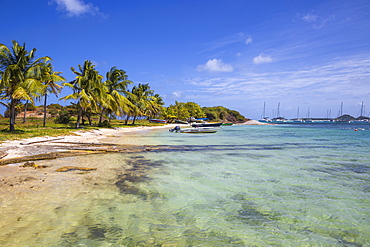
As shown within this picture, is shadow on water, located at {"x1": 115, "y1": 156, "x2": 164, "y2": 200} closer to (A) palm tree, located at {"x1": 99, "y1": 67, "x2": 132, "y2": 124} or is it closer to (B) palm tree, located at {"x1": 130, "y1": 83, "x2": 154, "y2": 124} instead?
(A) palm tree, located at {"x1": 99, "y1": 67, "x2": 132, "y2": 124}

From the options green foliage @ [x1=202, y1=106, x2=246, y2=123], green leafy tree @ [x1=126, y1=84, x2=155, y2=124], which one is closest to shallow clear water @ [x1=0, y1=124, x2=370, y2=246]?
green leafy tree @ [x1=126, y1=84, x2=155, y2=124]

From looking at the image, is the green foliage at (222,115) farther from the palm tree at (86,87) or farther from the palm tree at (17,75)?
the palm tree at (17,75)

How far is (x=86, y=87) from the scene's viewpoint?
91.9 ft

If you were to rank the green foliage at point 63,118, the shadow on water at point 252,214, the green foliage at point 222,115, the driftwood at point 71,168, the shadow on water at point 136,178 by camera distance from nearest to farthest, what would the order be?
the shadow on water at point 252,214 → the shadow on water at point 136,178 → the driftwood at point 71,168 → the green foliage at point 63,118 → the green foliage at point 222,115

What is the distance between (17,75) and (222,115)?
102 metres

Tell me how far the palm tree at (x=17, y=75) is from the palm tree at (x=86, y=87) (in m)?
8.82

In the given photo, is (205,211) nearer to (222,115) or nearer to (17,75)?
(17,75)

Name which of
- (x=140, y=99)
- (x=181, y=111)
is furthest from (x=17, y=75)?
(x=181, y=111)

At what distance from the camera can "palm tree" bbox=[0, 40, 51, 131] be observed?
16.0 meters

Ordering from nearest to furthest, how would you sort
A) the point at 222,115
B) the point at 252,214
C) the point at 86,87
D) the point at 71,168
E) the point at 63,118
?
the point at 252,214, the point at 71,168, the point at 86,87, the point at 63,118, the point at 222,115

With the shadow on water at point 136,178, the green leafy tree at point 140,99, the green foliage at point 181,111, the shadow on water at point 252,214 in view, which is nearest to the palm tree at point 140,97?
the green leafy tree at point 140,99

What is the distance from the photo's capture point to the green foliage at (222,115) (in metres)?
105

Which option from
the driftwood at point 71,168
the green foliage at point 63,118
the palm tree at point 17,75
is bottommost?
the driftwood at point 71,168

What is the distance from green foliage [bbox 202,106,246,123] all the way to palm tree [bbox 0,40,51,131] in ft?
295
